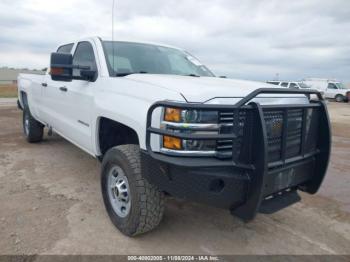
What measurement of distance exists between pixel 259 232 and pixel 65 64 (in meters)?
2.68

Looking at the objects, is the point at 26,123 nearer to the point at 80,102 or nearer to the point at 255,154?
the point at 80,102

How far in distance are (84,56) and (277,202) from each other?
3047 mm

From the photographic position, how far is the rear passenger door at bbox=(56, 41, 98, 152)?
3918mm

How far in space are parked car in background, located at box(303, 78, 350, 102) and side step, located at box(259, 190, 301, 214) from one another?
30.7 m

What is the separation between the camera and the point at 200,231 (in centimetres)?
332

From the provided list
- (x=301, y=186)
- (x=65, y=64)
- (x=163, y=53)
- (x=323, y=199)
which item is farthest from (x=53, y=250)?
(x=323, y=199)

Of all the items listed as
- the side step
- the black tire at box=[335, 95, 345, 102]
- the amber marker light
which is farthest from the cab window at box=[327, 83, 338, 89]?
the amber marker light

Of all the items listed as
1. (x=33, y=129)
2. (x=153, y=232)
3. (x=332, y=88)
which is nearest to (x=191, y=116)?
(x=153, y=232)

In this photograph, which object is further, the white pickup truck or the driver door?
the driver door

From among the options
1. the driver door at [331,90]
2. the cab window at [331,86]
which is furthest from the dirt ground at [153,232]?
the cab window at [331,86]

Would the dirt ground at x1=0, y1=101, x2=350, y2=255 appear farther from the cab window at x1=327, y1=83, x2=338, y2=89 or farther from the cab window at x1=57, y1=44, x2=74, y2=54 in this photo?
the cab window at x1=327, y1=83, x2=338, y2=89

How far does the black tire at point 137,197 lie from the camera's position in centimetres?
284

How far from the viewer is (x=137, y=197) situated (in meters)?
2.85

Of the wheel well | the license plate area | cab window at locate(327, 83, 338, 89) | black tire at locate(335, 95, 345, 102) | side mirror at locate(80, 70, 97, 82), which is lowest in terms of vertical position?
black tire at locate(335, 95, 345, 102)
